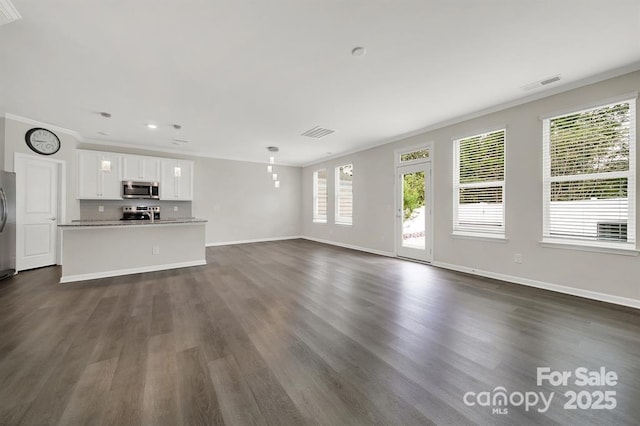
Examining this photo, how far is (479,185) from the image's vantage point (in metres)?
4.23

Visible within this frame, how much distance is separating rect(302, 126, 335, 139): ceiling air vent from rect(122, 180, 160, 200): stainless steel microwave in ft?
13.5

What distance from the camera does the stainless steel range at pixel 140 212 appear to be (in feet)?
20.0

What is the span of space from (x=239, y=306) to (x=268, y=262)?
7.51 feet

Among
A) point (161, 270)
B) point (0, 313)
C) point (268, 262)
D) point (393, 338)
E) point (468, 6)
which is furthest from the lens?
point (268, 262)

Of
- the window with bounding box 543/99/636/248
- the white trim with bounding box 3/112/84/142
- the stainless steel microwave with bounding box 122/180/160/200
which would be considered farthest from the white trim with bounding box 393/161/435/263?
the white trim with bounding box 3/112/84/142

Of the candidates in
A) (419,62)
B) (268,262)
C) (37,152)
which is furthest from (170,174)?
(419,62)

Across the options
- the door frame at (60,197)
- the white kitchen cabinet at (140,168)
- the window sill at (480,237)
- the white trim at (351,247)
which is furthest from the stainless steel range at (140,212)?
the window sill at (480,237)

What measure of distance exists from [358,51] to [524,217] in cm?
340

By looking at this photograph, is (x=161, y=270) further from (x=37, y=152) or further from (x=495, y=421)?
(x=495, y=421)

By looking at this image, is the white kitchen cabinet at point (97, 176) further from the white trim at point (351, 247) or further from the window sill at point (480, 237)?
the window sill at point (480, 237)

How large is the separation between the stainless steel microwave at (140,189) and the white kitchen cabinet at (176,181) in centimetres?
13

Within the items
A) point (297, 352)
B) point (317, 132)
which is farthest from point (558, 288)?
point (317, 132)

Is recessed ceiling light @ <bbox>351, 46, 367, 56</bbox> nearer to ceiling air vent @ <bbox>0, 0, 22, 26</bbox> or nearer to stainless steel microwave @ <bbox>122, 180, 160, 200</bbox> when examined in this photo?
ceiling air vent @ <bbox>0, 0, 22, 26</bbox>

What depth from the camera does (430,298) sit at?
3162 millimetres
